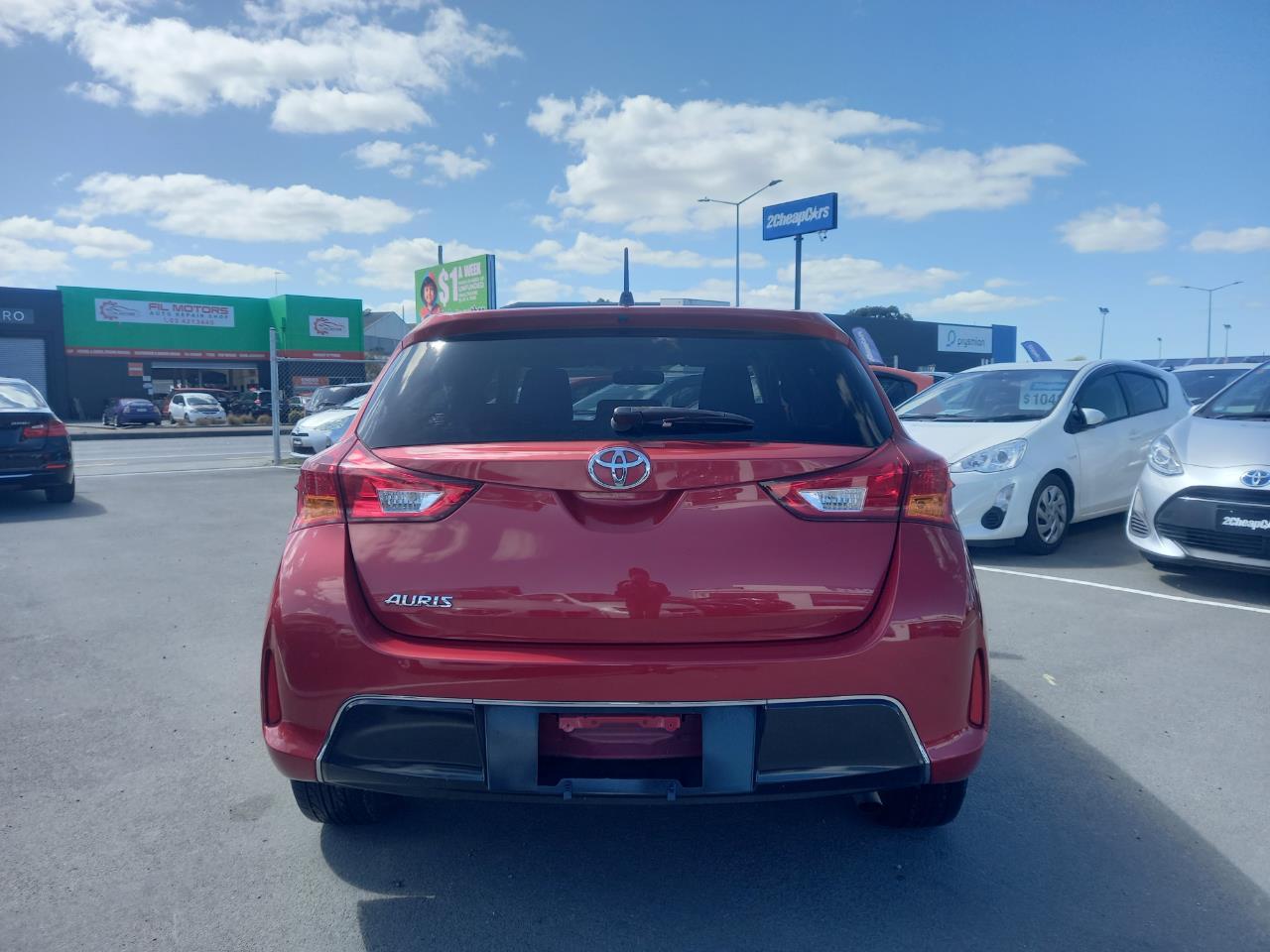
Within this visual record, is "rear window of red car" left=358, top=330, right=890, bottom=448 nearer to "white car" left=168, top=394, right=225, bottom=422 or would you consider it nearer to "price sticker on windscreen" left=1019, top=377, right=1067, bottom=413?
"price sticker on windscreen" left=1019, top=377, right=1067, bottom=413

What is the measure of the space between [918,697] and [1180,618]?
4098mm

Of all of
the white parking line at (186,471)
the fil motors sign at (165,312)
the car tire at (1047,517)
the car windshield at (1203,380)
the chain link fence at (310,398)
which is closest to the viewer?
the car tire at (1047,517)

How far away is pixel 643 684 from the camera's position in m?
2.24

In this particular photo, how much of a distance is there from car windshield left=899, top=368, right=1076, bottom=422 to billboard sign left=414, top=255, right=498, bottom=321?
72.6 ft

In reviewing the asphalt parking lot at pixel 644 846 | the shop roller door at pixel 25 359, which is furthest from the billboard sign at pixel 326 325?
the asphalt parking lot at pixel 644 846

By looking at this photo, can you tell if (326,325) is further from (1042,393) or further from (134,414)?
(1042,393)

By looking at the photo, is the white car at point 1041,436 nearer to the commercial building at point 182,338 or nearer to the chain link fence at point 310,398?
the chain link fence at point 310,398

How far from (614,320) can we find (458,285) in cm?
3062

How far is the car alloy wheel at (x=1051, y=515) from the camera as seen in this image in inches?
289

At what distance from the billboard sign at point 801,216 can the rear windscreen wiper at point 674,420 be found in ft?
112

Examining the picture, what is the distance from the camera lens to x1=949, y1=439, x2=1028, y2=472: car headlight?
7141 mm

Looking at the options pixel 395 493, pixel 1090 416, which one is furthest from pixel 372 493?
pixel 1090 416

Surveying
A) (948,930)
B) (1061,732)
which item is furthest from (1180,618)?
(948,930)

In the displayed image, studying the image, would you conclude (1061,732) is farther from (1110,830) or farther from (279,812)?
(279,812)
